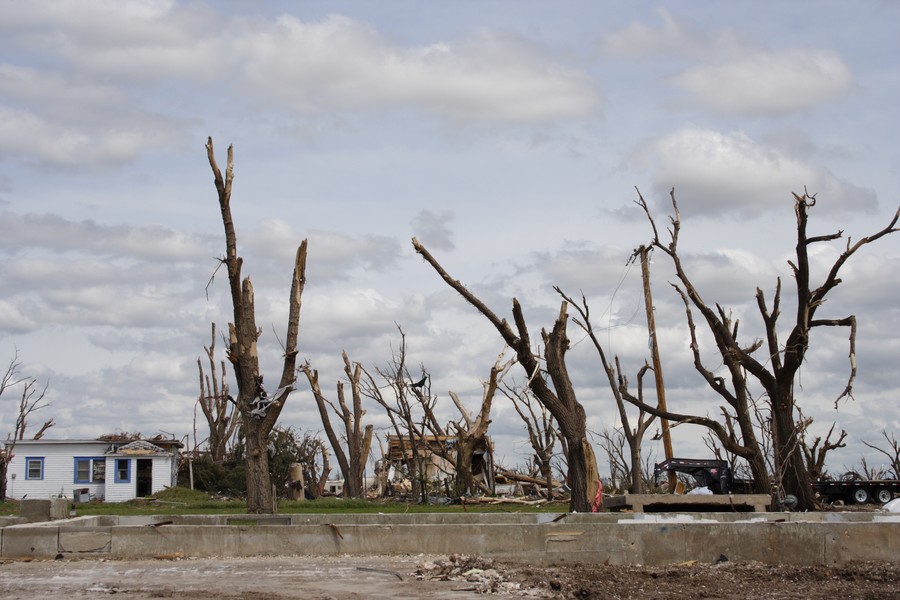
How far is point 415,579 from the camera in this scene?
1278 centimetres

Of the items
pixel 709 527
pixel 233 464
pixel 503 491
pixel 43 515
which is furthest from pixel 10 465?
pixel 709 527

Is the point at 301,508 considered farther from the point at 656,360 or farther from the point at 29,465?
the point at 29,465

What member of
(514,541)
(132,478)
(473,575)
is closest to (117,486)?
(132,478)

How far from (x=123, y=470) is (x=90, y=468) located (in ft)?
4.60

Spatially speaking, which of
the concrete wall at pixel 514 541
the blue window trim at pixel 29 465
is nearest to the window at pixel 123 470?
the blue window trim at pixel 29 465

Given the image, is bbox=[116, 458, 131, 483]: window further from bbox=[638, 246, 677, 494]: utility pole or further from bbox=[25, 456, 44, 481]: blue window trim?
bbox=[638, 246, 677, 494]: utility pole

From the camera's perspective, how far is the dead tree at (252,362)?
19516mm

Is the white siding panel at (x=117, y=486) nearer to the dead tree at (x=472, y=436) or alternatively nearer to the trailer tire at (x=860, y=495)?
the dead tree at (x=472, y=436)

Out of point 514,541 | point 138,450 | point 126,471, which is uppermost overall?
point 138,450

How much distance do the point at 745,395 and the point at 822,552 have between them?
10410mm

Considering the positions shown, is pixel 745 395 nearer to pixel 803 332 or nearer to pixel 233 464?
pixel 803 332

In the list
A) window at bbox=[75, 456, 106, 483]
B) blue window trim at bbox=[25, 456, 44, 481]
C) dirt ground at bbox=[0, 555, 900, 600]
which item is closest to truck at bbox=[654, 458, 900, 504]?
dirt ground at bbox=[0, 555, 900, 600]

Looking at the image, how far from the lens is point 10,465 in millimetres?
43125

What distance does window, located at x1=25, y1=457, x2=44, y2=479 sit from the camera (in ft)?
141
